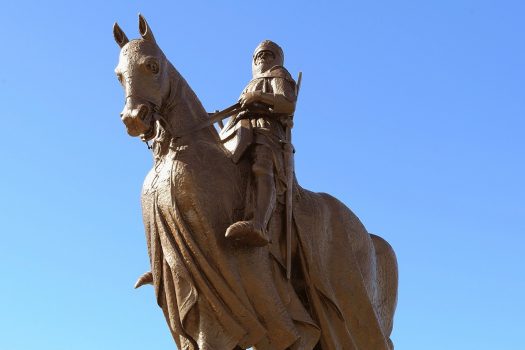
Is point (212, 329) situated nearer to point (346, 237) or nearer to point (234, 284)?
point (234, 284)

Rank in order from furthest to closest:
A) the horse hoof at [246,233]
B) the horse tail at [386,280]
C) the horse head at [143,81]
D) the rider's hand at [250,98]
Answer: the horse tail at [386,280]
the rider's hand at [250,98]
the horse head at [143,81]
the horse hoof at [246,233]

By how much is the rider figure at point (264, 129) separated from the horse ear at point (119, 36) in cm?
132

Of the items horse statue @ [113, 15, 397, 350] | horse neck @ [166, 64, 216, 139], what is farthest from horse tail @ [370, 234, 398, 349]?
horse neck @ [166, 64, 216, 139]

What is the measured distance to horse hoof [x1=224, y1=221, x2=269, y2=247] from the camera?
10086mm

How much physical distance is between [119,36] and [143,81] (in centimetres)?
74

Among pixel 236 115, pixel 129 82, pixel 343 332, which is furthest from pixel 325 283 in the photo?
pixel 129 82

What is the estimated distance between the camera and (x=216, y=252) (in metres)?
10.2

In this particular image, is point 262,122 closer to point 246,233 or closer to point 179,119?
point 179,119

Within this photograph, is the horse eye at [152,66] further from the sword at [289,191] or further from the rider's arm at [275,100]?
the sword at [289,191]

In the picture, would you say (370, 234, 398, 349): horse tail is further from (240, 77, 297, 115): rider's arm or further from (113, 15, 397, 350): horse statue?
(240, 77, 297, 115): rider's arm

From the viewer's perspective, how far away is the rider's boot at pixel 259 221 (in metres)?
10.1

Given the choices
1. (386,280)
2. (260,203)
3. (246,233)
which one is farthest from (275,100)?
(386,280)

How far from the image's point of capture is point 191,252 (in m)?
10.3

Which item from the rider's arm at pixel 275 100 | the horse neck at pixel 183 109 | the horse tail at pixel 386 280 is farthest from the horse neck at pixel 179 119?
the horse tail at pixel 386 280
